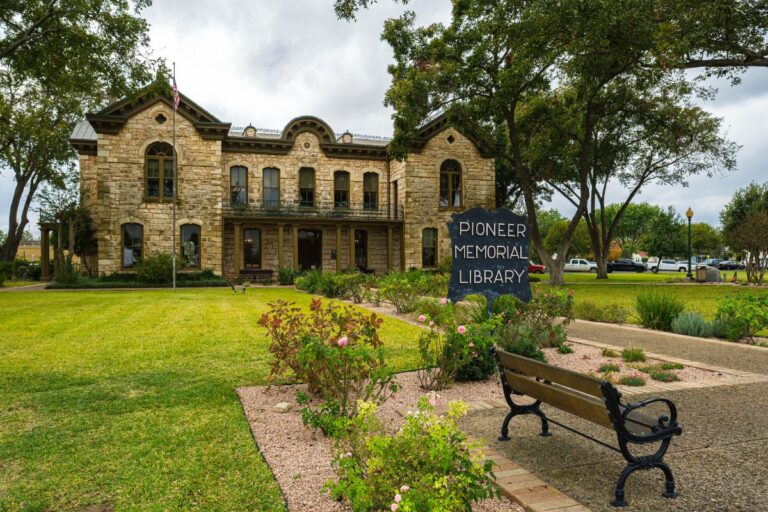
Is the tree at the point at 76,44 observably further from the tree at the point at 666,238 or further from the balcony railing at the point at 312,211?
the tree at the point at 666,238

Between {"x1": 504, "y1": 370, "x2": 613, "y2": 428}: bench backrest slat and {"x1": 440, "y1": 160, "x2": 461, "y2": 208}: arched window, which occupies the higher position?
{"x1": 440, "y1": 160, "x2": 461, "y2": 208}: arched window

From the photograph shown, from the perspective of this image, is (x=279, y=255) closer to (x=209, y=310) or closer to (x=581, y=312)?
(x=209, y=310)

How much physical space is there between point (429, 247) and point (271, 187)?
10.2 meters

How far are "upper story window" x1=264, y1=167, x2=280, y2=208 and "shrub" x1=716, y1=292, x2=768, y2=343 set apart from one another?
23.6 m

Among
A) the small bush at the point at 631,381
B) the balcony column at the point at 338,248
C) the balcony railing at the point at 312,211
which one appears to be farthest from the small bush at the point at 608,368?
the balcony railing at the point at 312,211

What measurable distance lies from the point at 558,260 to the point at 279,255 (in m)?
15.1

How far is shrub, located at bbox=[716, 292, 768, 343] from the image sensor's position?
8.62 meters

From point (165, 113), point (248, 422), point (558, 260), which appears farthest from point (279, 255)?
point (248, 422)

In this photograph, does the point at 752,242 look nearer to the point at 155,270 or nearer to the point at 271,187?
the point at 271,187

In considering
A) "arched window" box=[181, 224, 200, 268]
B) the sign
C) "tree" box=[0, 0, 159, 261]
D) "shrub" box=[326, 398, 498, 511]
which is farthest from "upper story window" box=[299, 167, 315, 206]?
"shrub" box=[326, 398, 498, 511]

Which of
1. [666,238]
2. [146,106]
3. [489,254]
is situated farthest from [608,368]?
[666,238]

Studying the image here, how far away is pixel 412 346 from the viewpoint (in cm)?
858

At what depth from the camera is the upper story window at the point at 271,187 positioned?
28.5m

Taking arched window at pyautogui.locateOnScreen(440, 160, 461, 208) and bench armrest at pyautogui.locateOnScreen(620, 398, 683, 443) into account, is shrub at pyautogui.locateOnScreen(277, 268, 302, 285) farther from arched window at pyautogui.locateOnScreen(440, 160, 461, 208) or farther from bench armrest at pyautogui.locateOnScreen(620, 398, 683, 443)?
bench armrest at pyautogui.locateOnScreen(620, 398, 683, 443)
